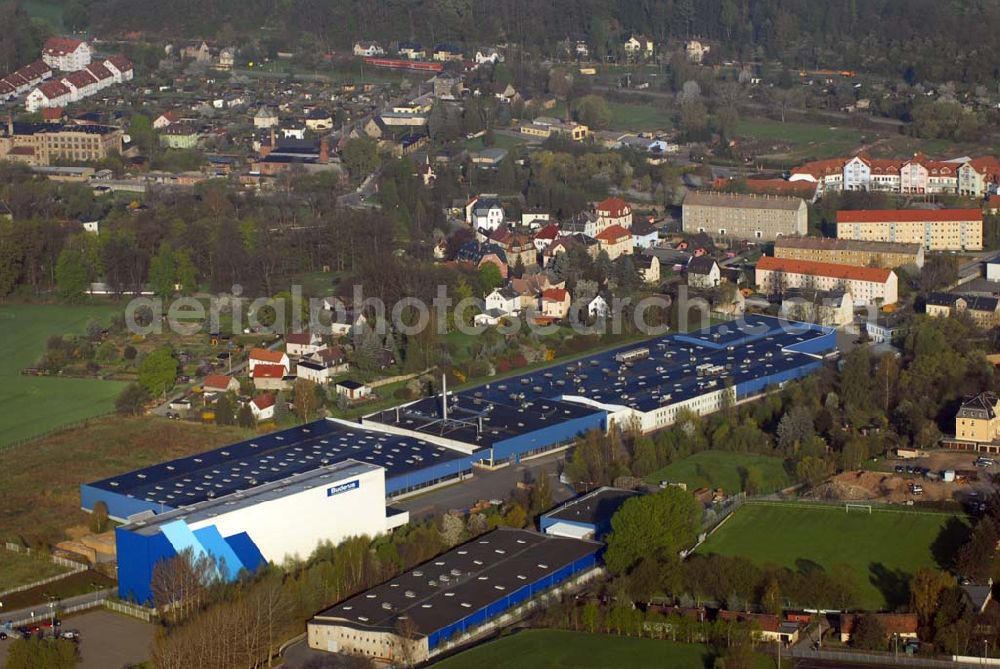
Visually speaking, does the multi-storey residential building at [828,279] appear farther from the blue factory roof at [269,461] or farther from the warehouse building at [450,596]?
the warehouse building at [450,596]

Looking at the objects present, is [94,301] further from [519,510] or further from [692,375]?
[519,510]

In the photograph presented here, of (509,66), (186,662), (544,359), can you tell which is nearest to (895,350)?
(544,359)

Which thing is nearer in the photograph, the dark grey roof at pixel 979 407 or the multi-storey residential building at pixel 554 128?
the dark grey roof at pixel 979 407

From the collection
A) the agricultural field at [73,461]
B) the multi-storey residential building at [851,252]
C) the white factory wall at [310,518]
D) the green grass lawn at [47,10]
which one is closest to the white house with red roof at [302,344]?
the agricultural field at [73,461]

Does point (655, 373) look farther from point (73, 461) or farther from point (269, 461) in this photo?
point (73, 461)

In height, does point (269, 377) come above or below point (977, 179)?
below

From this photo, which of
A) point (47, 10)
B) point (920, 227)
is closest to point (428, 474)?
point (920, 227)

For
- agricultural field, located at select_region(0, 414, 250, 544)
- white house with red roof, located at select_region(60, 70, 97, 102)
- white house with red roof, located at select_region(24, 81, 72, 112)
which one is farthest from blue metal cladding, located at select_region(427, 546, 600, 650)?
white house with red roof, located at select_region(60, 70, 97, 102)
